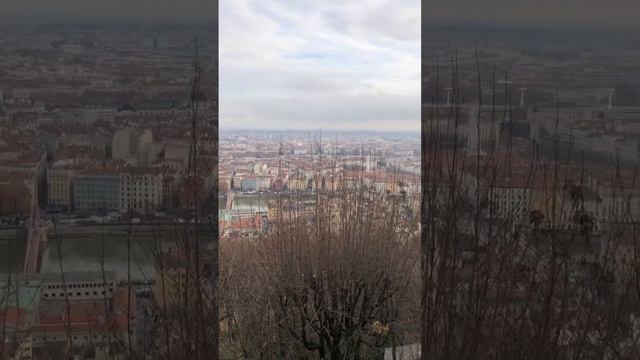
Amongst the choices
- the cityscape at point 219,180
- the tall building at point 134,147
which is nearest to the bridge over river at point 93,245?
the cityscape at point 219,180

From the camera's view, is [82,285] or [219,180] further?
[219,180]

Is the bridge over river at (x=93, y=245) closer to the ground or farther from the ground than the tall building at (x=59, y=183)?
closer to the ground

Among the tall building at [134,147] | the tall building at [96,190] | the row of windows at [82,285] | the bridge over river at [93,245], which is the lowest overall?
the row of windows at [82,285]

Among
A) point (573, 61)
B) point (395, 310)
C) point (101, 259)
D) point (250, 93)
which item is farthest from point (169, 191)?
point (395, 310)

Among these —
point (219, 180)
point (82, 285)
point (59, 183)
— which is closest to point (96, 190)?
point (59, 183)

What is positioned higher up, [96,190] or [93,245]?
[96,190]

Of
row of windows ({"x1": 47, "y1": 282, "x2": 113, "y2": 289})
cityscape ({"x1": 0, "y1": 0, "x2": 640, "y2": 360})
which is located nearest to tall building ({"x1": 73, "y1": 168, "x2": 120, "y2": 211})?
cityscape ({"x1": 0, "y1": 0, "x2": 640, "y2": 360})

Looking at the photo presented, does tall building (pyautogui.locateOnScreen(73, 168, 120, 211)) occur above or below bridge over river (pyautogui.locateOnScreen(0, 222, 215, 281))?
above

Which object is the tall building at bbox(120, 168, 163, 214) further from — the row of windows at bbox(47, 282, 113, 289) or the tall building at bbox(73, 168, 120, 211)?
the row of windows at bbox(47, 282, 113, 289)

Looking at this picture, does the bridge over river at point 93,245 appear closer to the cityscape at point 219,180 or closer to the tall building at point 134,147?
the cityscape at point 219,180

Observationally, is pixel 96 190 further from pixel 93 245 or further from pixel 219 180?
pixel 219 180

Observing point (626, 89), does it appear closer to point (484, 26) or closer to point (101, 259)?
point (484, 26)
